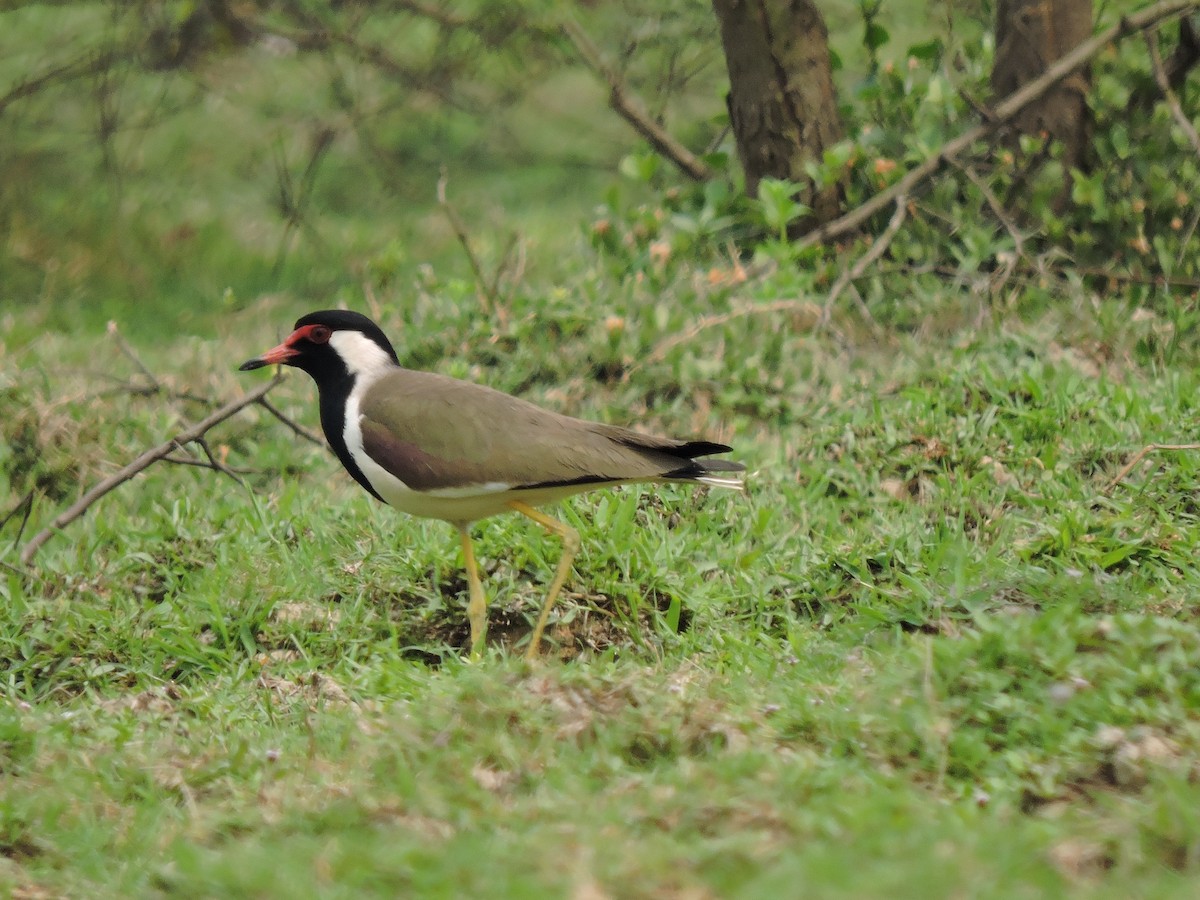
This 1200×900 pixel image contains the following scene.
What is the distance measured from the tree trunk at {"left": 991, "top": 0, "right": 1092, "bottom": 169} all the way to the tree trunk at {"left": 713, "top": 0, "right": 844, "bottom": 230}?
91 cm

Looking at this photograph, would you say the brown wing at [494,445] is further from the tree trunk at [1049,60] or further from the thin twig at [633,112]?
the tree trunk at [1049,60]

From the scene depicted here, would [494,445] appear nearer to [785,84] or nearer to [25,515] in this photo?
[25,515]

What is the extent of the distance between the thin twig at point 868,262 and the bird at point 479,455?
2246mm

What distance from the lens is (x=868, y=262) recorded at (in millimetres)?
7172

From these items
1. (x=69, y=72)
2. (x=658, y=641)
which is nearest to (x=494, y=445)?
(x=658, y=641)

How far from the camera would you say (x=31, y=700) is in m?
A: 4.66

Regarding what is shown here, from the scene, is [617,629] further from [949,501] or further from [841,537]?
[949,501]

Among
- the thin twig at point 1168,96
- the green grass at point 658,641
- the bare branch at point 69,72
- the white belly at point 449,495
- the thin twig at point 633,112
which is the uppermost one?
the bare branch at point 69,72

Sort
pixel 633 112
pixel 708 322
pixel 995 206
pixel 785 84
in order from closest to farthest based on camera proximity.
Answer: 1. pixel 708 322
2. pixel 995 206
3. pixel 785 84
4. pixel 633 112

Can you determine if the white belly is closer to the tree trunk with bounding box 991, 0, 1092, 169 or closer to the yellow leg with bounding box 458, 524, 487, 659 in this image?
the yellow leg with bounding box 458, 524, 487, 659

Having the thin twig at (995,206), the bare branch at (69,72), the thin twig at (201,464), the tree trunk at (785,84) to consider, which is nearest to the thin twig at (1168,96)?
the thin twig at (995,206)

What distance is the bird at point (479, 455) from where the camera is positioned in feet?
15.1

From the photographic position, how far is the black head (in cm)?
512

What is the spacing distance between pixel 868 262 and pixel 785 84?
114 centimetres
